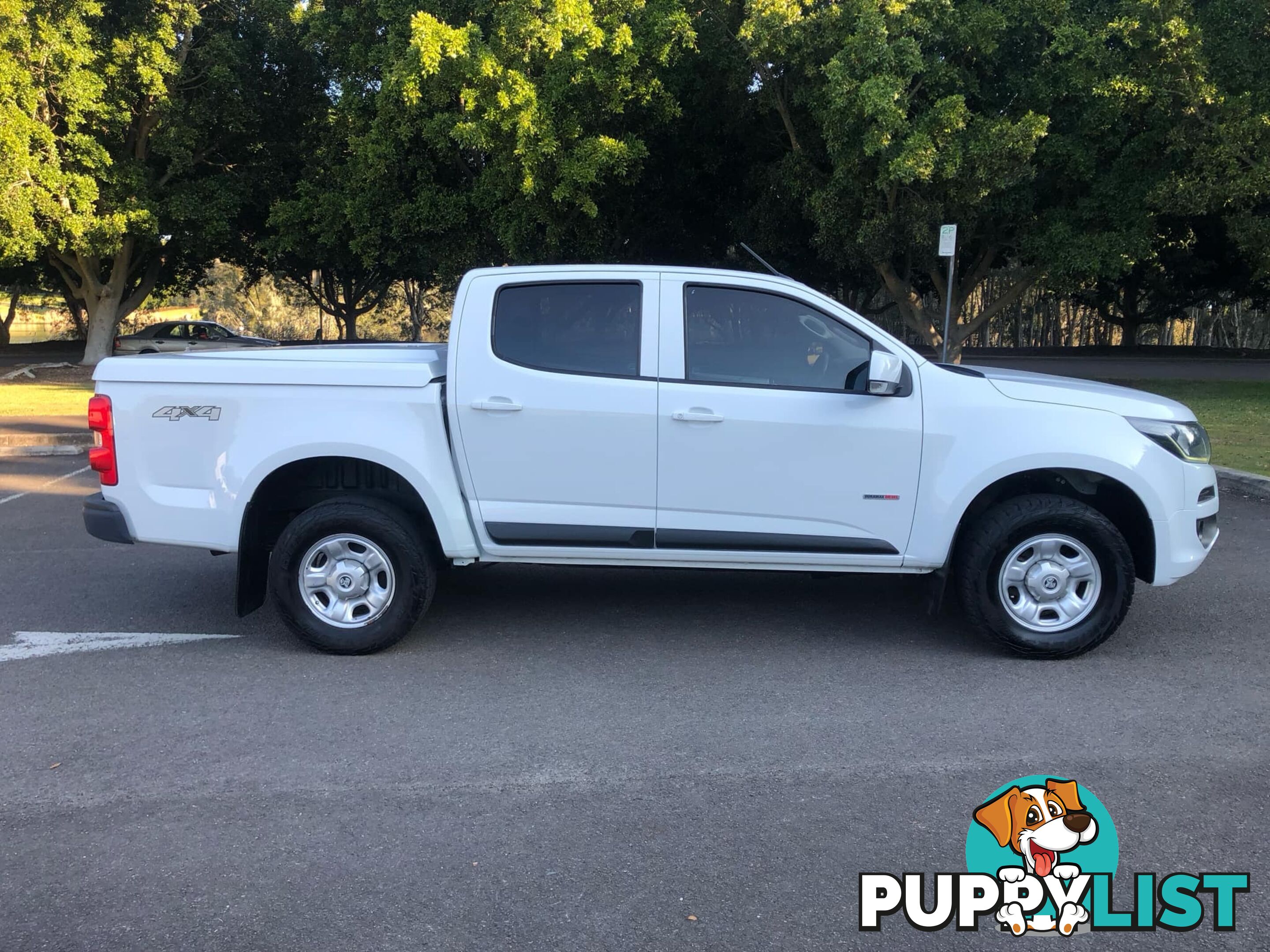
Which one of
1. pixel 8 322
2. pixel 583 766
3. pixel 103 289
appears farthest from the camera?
pixel 8 322

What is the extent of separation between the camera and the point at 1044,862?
A: 136 inches

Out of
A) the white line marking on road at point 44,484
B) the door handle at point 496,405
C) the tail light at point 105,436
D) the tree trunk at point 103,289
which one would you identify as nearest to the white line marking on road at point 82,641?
the tail light at point 105,436

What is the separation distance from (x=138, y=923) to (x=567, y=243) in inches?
857

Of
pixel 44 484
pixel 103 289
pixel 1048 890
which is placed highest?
pixel 103 289

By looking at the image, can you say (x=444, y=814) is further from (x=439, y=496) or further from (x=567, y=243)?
(x=567, y=243)

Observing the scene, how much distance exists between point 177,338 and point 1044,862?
30709mm

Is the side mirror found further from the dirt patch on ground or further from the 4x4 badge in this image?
the dirt patch on ground

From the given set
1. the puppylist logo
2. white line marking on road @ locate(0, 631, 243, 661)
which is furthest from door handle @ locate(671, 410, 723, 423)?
white line marking on road @ locate(0, 631, 243, 661)

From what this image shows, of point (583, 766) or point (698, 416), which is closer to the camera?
point (583, 766)

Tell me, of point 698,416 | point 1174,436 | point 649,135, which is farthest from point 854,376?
point 649,135

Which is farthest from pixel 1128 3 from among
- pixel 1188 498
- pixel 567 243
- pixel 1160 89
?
pixel 1188 498

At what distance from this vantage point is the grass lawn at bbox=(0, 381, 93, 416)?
55.8 feet

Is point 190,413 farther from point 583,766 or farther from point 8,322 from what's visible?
point 8,322

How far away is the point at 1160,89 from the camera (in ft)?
58.6
